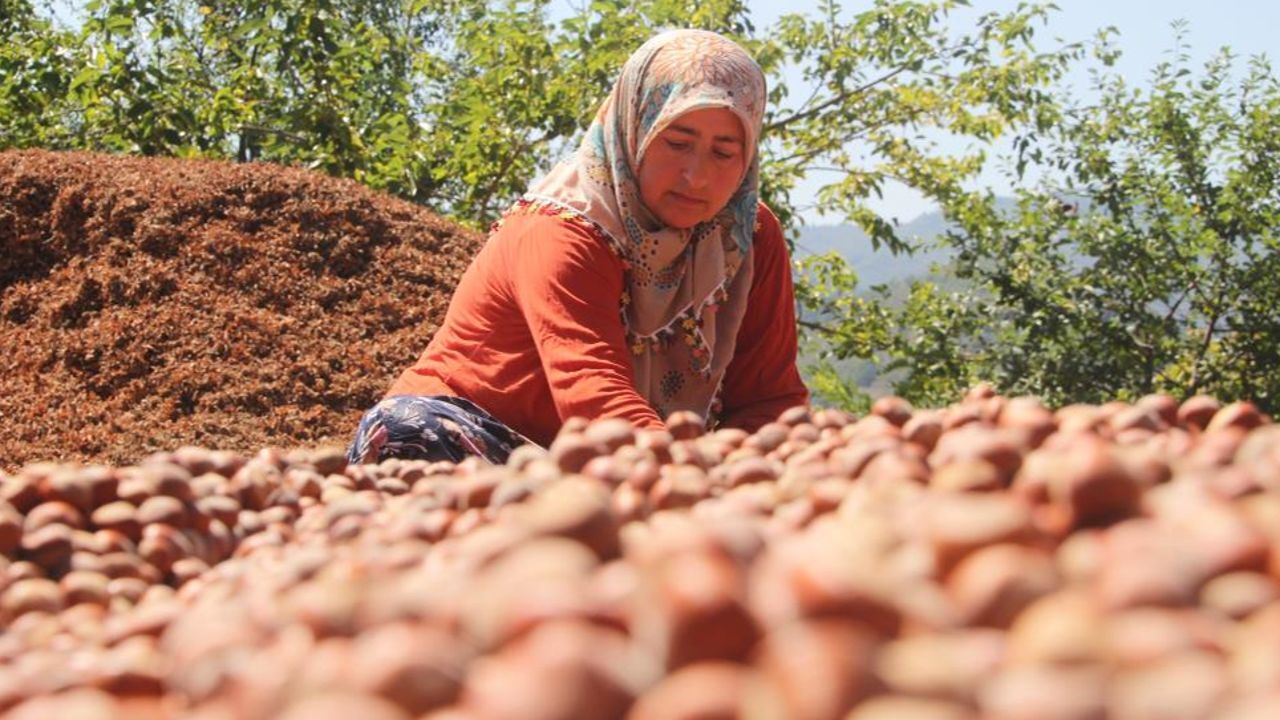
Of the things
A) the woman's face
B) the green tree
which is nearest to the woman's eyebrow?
the woman's face

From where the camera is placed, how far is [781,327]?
3412 millimetres

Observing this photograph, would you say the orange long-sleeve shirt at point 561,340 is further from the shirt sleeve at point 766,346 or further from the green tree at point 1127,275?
the green tree at point 1127,275

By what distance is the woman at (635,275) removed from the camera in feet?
9.77

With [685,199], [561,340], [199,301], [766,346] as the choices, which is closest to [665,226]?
[685,199]

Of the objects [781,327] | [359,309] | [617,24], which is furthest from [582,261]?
[617,24]

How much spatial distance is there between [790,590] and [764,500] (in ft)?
1.62

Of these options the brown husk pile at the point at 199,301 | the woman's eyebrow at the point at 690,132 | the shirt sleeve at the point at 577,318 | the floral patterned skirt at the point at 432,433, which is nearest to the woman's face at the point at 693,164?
the woman's eyebrow at the point at 690,132

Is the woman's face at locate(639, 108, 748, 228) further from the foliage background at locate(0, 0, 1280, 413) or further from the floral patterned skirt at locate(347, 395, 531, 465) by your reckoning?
the foliage background at locate(0, 0, 1280, 413)

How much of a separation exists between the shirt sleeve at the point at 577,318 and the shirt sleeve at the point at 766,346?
467 mm

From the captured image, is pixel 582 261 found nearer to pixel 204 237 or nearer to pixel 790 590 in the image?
pixel 790 590

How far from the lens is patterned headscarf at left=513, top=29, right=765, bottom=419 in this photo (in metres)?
3.08

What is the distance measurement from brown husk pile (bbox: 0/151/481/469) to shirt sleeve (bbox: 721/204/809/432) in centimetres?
190

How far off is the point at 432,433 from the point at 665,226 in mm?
789

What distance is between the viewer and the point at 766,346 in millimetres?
3379
